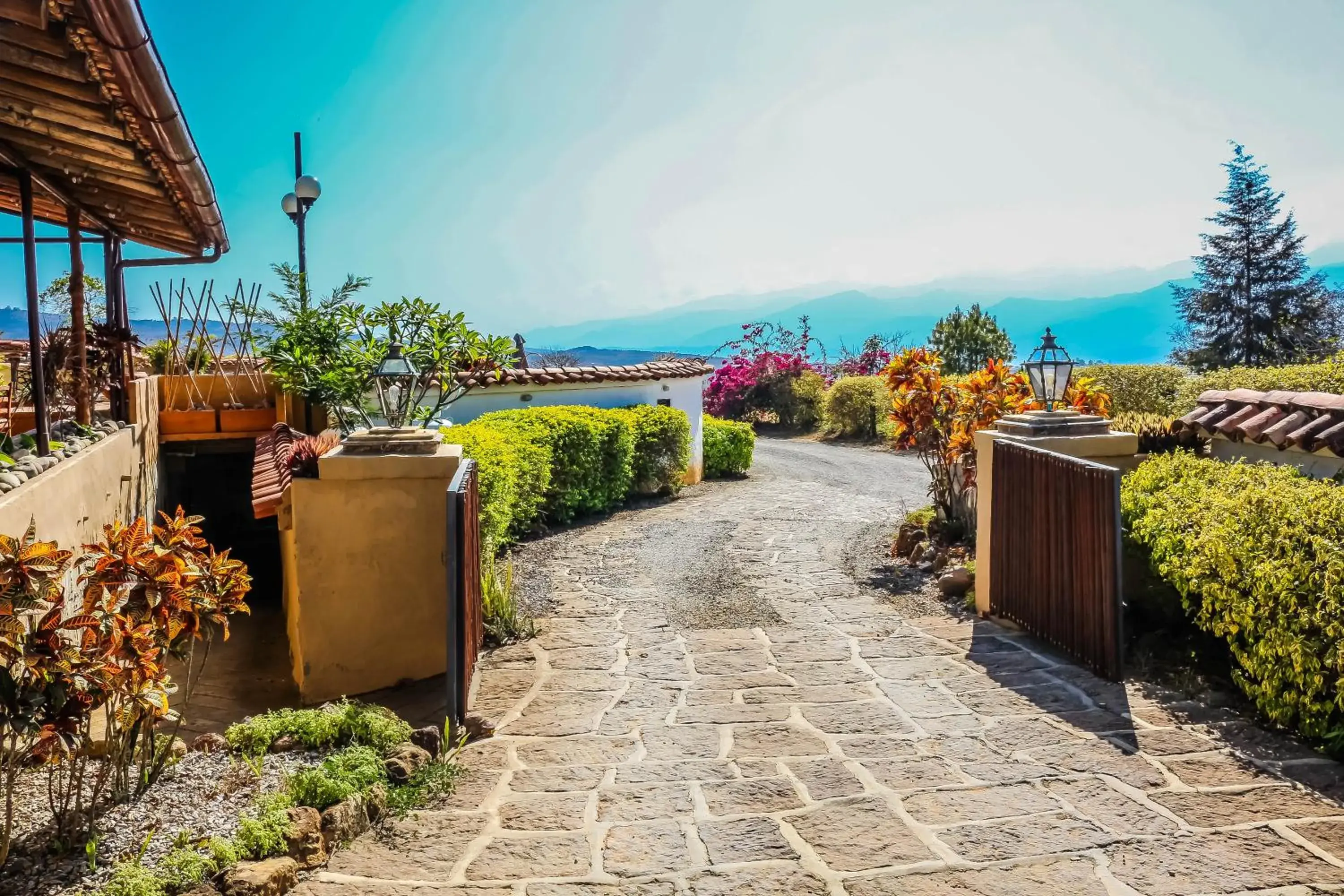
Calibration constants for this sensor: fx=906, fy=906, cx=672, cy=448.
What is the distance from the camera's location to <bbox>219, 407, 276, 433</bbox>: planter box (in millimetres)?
11148

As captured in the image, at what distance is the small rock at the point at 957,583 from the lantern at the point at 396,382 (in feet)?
15.3

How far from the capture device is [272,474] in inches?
262

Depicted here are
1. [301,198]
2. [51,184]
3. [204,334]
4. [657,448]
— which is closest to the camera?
[51,184]

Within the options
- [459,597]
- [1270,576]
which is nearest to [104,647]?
[459,597]

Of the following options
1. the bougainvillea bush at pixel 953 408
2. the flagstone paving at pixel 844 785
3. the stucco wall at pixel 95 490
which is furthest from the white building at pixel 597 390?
the flagstone paving at pixel 844 785

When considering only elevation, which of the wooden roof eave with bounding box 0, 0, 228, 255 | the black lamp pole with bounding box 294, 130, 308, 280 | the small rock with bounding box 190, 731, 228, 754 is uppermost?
the black lamp pole with bounding box 294, 130, 308, 280

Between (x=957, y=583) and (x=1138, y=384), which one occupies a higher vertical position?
(x=1138, y=384)

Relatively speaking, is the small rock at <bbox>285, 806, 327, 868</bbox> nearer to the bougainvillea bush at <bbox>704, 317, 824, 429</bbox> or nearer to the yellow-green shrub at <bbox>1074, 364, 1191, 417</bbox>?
the yellow-green shrub at <bbox>1074, 364, 1191, 417</bbox>

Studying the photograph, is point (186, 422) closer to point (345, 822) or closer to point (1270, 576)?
point (345, 822)

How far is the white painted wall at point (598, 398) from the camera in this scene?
12602mm

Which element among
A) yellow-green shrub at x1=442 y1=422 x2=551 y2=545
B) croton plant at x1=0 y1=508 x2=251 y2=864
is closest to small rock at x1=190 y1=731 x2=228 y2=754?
croton plant at x1=0 y1=508 x2=251 y2=864

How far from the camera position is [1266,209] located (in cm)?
2880

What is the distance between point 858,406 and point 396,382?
57.5ft

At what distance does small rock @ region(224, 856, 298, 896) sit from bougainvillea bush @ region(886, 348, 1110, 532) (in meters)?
6.83
